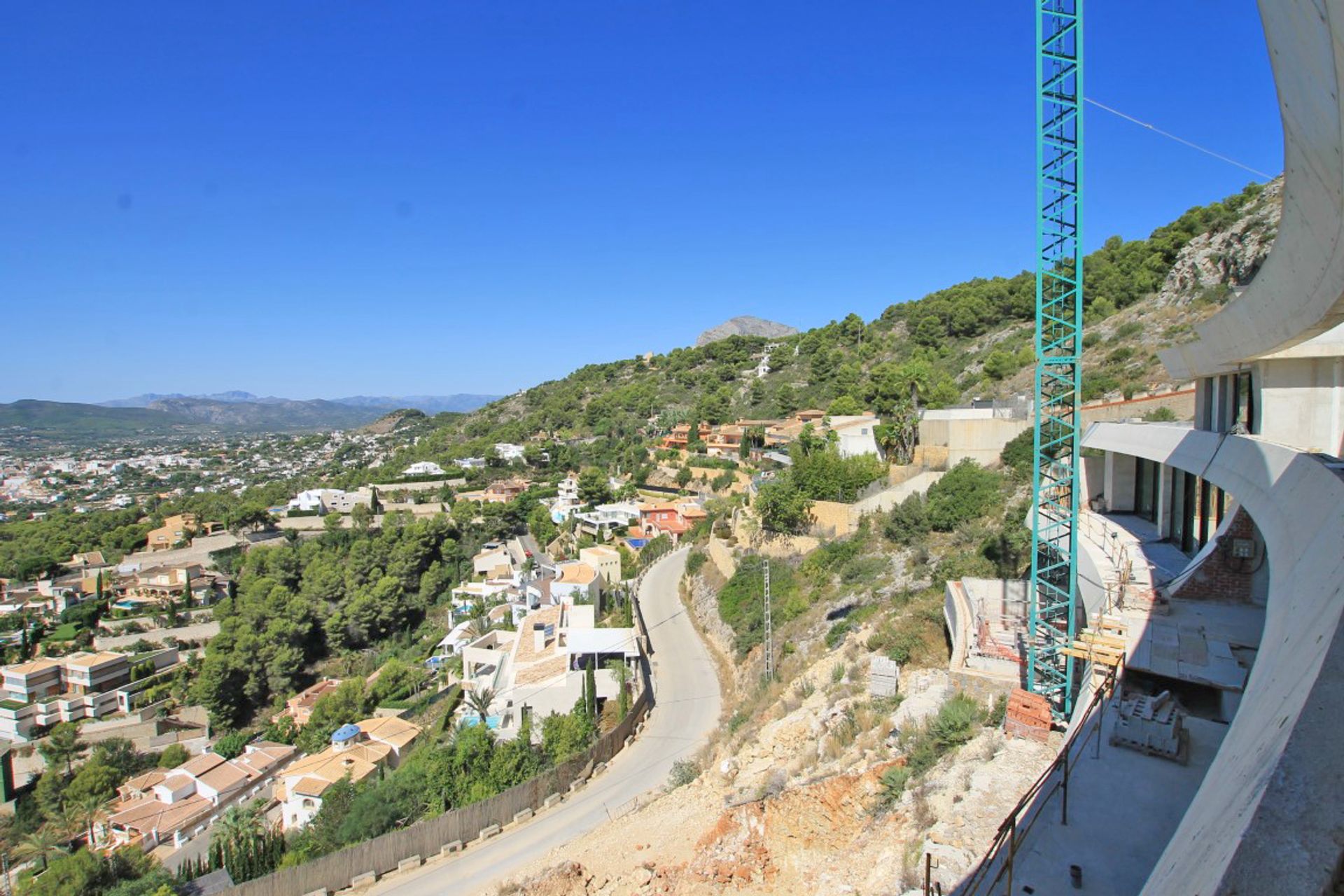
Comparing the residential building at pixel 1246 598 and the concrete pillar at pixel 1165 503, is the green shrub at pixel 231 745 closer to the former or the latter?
the residential building at pixel 1246 598

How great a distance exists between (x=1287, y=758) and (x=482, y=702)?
19.1 metres

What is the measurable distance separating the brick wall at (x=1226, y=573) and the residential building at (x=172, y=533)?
59283 mm

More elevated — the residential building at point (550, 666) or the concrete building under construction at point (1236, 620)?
the concrete building under construction at point (1236, 620)

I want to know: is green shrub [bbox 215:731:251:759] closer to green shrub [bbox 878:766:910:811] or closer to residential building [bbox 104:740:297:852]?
residential building [bbox 104:740:297:852]

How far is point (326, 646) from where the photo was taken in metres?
36.7

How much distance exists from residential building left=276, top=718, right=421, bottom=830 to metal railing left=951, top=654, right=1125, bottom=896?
18029 millimetres

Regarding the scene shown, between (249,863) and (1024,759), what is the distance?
602 inches

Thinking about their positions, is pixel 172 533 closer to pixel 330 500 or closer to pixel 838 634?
pixel 330 500

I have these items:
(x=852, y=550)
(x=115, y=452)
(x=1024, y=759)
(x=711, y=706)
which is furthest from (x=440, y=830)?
(x=115, y=452)

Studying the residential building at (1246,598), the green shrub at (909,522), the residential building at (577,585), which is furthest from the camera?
the residential building at (577,585)

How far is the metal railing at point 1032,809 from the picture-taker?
3943 mm

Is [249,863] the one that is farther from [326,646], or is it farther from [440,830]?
[326,646]

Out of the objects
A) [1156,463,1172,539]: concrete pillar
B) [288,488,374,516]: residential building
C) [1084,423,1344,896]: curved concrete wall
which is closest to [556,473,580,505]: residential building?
[288,488,374,516]: residential building

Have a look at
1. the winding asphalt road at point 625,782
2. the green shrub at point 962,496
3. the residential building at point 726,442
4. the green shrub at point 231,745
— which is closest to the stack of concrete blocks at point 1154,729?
the winding asphalt road at point 625,782
